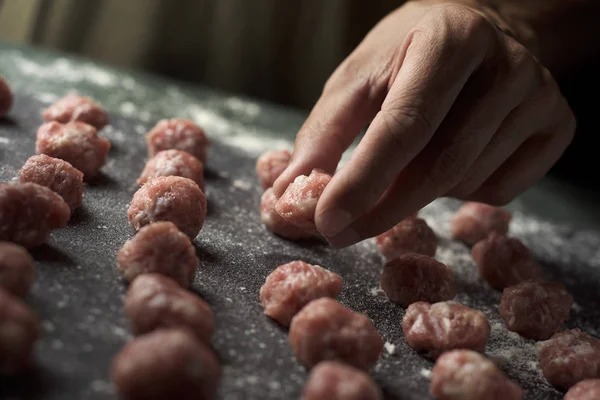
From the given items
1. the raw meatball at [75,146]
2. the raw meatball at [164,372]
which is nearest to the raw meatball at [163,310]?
the raw meatball at [164,372]

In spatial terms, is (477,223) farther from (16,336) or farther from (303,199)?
(16,336)

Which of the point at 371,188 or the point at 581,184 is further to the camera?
the point at 581,184

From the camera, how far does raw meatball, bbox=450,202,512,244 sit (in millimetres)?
2035

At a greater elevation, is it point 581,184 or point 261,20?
point 261,20

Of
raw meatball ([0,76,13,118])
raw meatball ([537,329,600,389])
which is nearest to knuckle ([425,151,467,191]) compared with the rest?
raw meatball ([537,329,600,389])

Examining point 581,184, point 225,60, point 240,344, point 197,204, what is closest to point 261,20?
point 225,60

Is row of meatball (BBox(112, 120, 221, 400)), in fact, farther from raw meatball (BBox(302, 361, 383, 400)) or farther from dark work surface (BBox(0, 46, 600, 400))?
raw meatball (BBox(302, 361, 383, 400))

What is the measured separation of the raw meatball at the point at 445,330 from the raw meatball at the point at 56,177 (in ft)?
2.68

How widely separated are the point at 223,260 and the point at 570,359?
796 millimetres

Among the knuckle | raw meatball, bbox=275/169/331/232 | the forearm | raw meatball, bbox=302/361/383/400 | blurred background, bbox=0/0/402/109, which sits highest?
the forearm

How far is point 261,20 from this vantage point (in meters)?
3.28

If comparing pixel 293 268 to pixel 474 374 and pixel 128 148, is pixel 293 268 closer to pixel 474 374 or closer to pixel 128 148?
pixel 474 374

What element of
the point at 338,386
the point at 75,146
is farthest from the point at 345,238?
the point at 75,146

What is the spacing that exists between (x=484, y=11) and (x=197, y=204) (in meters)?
1.04
